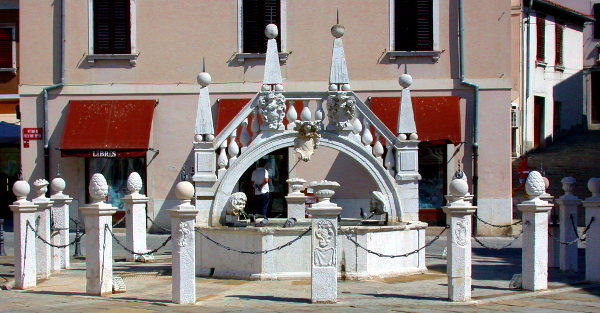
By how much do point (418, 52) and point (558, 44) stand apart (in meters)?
13.8

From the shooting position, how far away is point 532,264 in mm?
14883

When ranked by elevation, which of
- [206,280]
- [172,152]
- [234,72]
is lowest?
[206,280]

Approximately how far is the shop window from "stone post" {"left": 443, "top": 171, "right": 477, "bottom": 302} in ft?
50.5

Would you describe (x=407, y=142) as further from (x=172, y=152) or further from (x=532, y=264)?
(x=172, y=152)

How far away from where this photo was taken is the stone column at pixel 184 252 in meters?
13.4

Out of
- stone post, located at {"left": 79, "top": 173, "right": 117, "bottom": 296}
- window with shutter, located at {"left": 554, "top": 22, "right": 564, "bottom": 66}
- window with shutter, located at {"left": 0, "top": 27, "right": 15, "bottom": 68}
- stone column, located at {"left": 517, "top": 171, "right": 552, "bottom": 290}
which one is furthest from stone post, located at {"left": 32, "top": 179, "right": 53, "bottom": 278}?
window with shutter, located at {"left": 554, "top": 22, "right": 564, "bottom": 66}

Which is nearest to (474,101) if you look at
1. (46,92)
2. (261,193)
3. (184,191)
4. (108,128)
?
(261,193)

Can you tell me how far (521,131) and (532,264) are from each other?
21.9 metres

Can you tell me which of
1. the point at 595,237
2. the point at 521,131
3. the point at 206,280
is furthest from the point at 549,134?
the point at 206,280

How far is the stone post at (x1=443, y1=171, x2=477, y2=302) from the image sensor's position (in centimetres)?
1352

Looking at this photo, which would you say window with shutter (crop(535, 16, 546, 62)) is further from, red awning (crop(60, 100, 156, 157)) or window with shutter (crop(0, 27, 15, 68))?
window with shutter (crop(0, 27, 15, 68))

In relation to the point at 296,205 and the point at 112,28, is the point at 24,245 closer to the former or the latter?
the point at 296,205

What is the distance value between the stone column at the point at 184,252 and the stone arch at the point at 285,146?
9.66ft

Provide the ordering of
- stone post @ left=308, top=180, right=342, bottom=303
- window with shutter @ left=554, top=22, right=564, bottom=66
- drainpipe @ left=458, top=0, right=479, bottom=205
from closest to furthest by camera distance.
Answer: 1. stone post @ left=308, top=180, right=342, bottom=303
2. drainpipe @ left=458, top=0, right=479, bottom=205
3. window with shutter @ left=554, top=22, right=564, bottom=66
